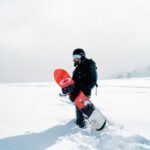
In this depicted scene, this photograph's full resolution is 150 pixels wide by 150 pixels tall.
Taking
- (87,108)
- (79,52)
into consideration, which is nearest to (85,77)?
(79,52)

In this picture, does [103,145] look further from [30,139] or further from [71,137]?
[30,139]

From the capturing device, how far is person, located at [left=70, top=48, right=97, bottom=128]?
6637 mm

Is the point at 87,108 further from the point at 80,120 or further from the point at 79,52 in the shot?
the point at 79,52

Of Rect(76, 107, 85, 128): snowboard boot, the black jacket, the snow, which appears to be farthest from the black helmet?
the snow

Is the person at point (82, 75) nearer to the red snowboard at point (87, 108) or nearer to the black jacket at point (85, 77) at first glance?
the black jacket at point (85, 77)

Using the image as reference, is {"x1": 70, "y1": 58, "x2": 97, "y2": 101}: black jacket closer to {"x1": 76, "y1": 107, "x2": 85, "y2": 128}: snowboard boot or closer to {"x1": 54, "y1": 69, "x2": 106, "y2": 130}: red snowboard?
{"x1": 54, "y1": 69, "x2": 106, "y2": 130}: red snowboard

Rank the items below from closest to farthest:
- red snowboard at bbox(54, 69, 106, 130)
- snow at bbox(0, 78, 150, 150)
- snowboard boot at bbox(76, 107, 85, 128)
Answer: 1. snow at bbox(0, 78, 150, 150)
2. red snowboard at bbox(54, 69, 106, 130)
3. snowboard boot at bbox(76, 107, 85, 128)

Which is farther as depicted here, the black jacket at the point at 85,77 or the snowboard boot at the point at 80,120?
the snowboard boot at the point at 80,120

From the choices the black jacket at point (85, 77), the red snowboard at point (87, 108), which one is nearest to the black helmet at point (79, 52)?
the black jacket at point (85, 77)

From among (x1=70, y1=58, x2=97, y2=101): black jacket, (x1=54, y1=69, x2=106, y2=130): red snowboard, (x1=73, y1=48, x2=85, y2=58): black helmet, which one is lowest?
(x1=54, y1=69, x2=106, y2=130): red snowboard

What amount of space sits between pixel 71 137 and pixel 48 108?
3359 mm

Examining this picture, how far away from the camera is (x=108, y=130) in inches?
249

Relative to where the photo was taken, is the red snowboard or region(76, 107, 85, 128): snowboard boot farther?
region(76, 107, 85, 128): snowboard boot

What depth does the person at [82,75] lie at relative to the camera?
6.64m
